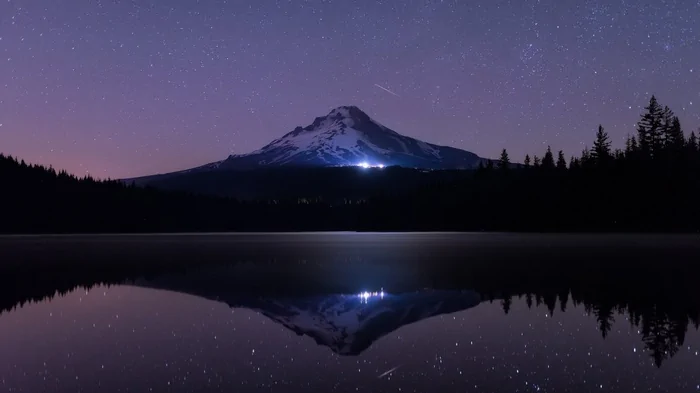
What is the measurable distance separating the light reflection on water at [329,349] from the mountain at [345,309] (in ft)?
0.29

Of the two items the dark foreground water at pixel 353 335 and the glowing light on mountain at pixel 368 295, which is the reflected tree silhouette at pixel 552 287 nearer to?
the dark foreground water at pixel 353 335

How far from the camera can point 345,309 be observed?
22500 mm

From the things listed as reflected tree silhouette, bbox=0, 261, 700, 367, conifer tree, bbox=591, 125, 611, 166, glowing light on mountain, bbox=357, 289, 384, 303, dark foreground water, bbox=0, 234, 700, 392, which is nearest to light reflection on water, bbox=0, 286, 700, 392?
dark foreground water, bbox=0, 234, 700, 392

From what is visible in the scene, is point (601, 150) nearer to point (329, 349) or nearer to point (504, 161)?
point (504, 161)

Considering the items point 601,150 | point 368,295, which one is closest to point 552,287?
point 368,295

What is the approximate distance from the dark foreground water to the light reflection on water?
1.9 inches

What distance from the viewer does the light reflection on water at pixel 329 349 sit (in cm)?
1200

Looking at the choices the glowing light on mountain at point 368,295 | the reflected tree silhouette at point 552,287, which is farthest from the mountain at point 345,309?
the reflected tree silhouette at point 552,287

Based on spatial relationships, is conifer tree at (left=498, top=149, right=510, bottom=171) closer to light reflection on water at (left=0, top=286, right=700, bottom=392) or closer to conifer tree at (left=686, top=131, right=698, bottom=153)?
conifer tree at (left=686, top=131, right=698, bottom=153)

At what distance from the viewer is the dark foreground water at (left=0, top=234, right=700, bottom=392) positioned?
40.0ft

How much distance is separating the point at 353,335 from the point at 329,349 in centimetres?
201

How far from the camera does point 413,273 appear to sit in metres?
37.5

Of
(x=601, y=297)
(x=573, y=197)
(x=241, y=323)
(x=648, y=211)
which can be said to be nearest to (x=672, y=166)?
(x=648, y=211)

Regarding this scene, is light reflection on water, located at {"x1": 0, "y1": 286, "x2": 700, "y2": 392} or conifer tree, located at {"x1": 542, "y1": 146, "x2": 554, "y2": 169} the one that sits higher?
conifer tree, located at {"x1": 542, "y1": 146, "x2": 554, "y2": 169}
